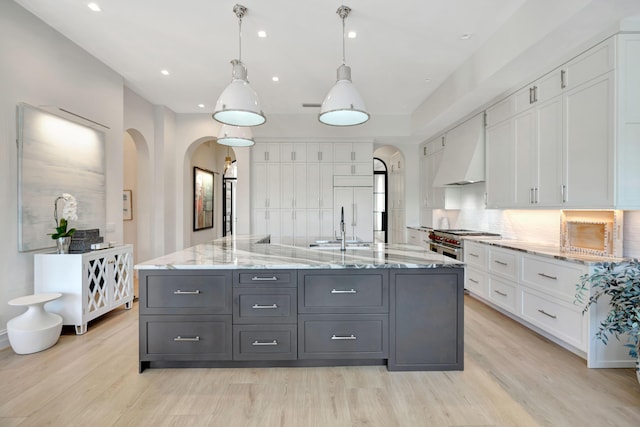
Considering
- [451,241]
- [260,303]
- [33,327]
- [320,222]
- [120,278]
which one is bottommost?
[33,327]

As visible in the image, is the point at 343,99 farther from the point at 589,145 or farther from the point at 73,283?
the point at 73,283

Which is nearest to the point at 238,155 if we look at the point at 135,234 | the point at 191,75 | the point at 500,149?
the point at 191,75

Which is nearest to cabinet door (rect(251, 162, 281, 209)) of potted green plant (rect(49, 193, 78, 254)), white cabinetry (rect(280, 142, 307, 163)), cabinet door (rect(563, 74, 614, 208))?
white cabinetry (rect(280, 142, 307, 163))

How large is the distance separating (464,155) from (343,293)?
135 inches

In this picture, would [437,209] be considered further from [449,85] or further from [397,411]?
[397,411]

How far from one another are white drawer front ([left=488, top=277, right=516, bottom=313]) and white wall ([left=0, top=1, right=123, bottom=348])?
4.87 m

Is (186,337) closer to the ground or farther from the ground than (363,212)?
closer to the ground

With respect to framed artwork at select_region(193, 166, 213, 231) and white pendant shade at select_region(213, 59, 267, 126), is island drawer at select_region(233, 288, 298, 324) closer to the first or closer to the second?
white pendant shade at select_region(213, 59, 267, 126)

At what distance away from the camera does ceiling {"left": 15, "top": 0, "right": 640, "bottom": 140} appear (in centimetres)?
292

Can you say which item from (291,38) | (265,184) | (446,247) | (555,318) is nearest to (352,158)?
(265,184)

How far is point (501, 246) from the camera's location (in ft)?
11.7

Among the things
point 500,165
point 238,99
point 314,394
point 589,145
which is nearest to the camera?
point 314,394

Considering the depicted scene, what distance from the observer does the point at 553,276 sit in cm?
280

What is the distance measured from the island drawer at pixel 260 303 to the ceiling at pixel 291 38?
252cm
